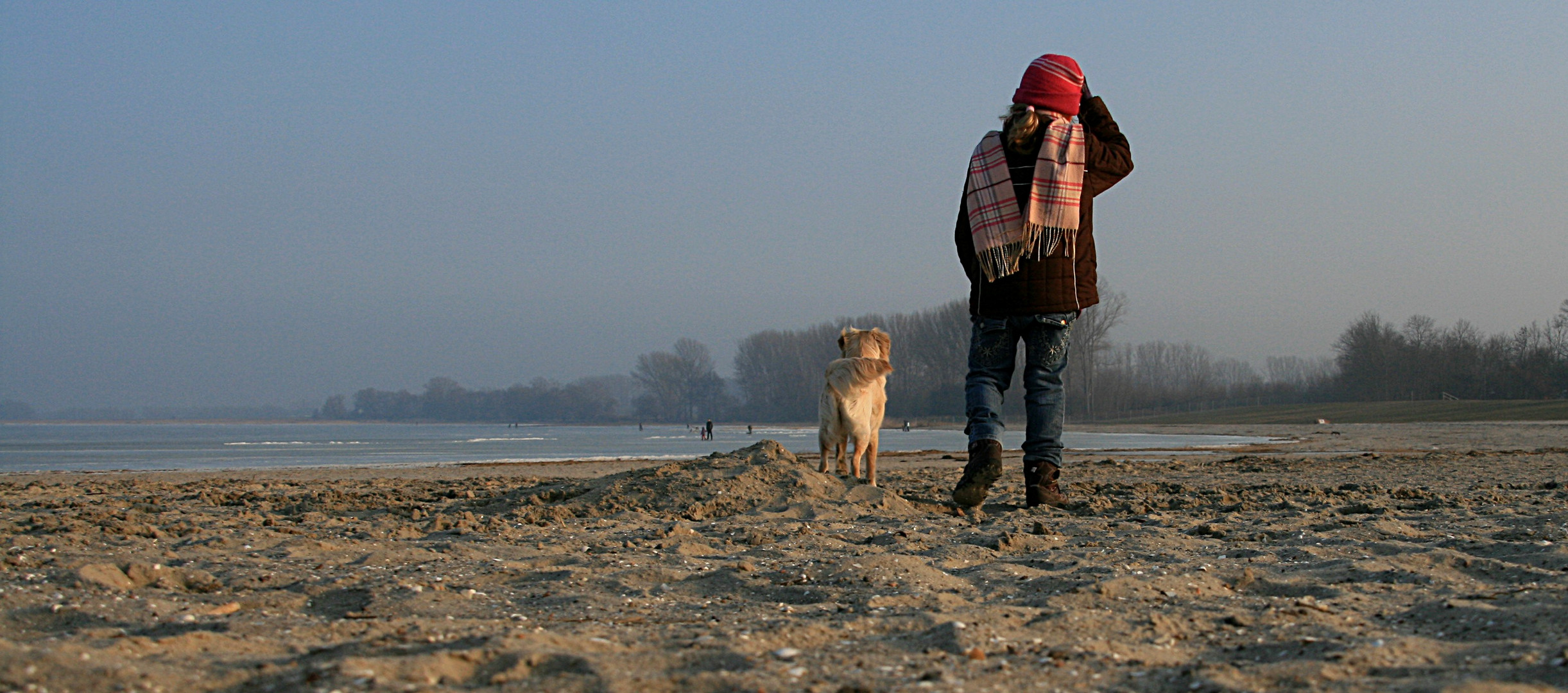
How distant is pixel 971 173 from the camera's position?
4.79 m

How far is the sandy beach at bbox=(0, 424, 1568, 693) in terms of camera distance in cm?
172

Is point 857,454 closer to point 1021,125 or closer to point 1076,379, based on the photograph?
point 1021,125

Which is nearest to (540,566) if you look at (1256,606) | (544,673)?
(544,673)

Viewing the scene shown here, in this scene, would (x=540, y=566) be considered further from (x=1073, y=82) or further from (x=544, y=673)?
(x=1073, y=82)

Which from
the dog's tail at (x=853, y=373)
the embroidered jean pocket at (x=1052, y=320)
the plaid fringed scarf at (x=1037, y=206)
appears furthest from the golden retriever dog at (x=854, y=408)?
the plaid fringed scarf at (x=1037, y=206)

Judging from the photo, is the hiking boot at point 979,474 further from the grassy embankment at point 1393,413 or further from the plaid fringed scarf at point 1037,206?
the grassy embankment at point 1393,413

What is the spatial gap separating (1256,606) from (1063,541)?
4.09ft

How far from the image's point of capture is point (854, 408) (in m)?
6.44

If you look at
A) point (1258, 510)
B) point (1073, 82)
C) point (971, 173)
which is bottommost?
point (1258, 510)

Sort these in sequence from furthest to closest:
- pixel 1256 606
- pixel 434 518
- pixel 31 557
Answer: pixel 434 518 < pixel 31 557 < pixel 1256 606

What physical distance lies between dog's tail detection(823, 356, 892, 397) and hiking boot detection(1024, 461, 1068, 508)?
1.59 meters

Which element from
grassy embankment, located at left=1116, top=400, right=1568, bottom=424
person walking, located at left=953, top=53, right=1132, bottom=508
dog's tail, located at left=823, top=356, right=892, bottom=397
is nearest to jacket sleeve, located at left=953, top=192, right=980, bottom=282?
person walking, located at left=953, top=53, right=1132, bottom=508

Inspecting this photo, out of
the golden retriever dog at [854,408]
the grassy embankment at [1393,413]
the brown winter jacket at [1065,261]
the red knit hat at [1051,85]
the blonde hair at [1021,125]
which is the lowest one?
the grassy embankment at [1393,413]

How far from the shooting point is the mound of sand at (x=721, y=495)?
471 cm
